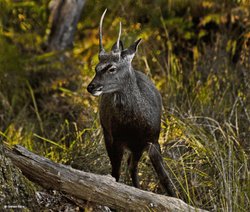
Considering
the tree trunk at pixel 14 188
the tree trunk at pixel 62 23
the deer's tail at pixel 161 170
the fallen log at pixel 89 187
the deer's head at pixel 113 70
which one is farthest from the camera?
the tree trunk at pixel 62 23

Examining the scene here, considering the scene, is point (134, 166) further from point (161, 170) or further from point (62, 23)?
point (62, 23)

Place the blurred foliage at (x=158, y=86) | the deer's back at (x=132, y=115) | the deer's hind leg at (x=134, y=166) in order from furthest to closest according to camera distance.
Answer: the blurred foliage at (x=158, y=86) < the deer's hind leg at (x=134, y=166) < the deer's back at (x=132, y=115)

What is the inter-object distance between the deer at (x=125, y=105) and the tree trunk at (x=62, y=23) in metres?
4.88

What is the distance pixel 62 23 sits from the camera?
399 inches

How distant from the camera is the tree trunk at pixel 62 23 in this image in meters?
9.94

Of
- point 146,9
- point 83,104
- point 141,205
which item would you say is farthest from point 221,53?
point 141,205

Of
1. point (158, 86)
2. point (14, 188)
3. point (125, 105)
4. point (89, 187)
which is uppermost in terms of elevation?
point (125, 105)

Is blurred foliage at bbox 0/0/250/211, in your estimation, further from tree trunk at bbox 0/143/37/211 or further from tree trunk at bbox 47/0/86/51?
tree trunk at bbox 0/143/37/211

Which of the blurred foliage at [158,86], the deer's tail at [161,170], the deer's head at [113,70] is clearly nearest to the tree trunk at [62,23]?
the blurred foliage at [158,86]

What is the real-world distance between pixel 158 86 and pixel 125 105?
310 cm

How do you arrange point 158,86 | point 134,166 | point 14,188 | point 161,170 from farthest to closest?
point 158,86 → point 134,166 → point 161,170 → point 14,188

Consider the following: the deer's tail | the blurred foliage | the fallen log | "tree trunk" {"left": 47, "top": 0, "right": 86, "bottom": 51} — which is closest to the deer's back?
the deer's tail

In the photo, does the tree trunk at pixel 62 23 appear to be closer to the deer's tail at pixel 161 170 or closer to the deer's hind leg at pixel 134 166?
the deer's hind leg at pixel 134 166

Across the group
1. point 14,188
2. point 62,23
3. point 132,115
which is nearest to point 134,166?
point 132,115
